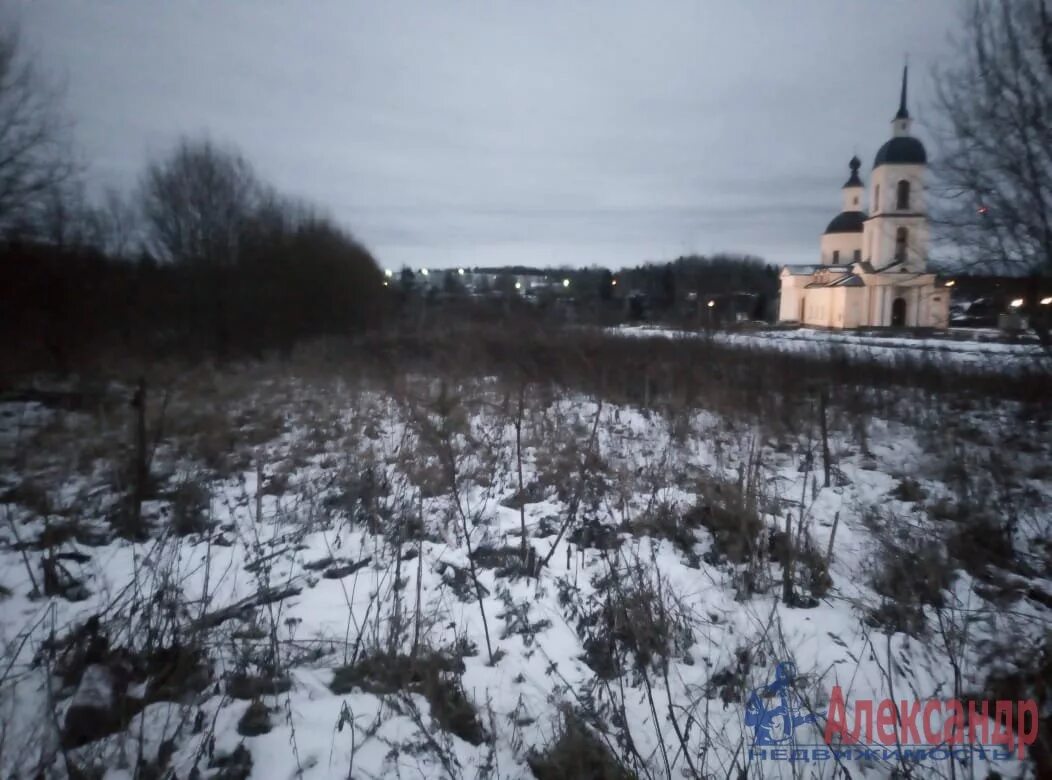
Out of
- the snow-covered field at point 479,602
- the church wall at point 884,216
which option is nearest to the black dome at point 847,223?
the church wall at point 884,216

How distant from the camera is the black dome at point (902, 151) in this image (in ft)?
116

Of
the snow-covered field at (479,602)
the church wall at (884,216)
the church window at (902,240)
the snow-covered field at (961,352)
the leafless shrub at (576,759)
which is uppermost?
the church wall at (884,216)

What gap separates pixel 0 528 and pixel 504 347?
40.5ft

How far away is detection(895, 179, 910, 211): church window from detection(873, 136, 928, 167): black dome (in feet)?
6.73

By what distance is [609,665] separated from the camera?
11.0 ft

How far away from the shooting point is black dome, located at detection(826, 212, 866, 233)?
48.2 meters

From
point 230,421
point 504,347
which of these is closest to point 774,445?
point 230,421

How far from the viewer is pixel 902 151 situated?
35.6 meters

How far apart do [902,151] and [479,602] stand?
43935 mm

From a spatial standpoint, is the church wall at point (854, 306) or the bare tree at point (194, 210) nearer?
the bare tree at point (194, 210)

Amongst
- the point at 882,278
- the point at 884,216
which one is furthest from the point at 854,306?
the point at 884,216

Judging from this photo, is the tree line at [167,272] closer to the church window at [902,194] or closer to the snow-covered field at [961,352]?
the snow-covered field at [961,352]

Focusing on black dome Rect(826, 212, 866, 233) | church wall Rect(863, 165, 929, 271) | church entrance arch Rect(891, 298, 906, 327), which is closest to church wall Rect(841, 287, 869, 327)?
church entrance arch Rect(891, 298, 906, 327)

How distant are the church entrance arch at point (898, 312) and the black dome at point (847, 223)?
49.5ft
